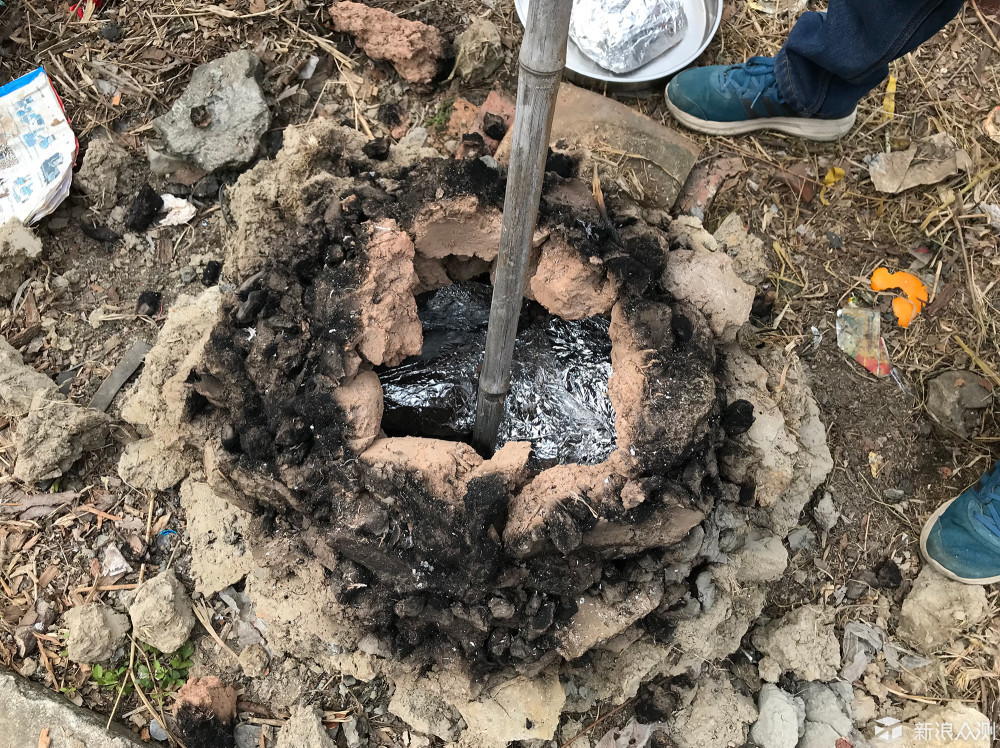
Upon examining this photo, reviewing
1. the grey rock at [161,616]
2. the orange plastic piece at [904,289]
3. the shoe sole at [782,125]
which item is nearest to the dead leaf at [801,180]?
the shoe sole at [782,125]

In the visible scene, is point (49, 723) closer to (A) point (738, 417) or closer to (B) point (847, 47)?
(A) point (738, 417)

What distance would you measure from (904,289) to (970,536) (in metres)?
0.97

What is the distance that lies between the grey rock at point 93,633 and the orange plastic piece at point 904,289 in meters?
3.01

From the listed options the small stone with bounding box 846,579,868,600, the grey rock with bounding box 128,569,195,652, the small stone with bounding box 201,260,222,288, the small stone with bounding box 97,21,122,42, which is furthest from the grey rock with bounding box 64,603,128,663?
the small stone with bounding box 846,579,868,600

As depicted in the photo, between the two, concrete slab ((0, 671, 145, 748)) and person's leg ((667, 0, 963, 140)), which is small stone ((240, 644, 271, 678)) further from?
person's leg ((667, 0, 963, 140))

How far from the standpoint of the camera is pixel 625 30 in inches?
116

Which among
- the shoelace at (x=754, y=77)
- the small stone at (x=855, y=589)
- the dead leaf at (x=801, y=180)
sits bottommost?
the small stone at (x=855, y=589)

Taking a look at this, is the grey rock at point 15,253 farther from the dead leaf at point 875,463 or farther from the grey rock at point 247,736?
the dead leaf at point 875,463

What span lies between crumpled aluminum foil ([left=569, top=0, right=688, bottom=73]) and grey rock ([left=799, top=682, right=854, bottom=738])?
8.02 ft

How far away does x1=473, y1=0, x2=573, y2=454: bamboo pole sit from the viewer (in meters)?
1.11

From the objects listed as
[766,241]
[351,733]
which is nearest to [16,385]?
[351,733]

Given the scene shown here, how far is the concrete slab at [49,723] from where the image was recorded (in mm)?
2215

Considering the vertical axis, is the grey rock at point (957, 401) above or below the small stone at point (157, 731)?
above

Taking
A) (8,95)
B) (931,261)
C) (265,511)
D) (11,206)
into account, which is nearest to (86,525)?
(265,511)
